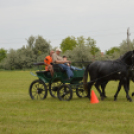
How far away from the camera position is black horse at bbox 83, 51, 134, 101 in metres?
9.64

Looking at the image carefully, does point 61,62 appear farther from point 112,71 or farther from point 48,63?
point 112,71

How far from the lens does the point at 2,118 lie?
22.1ft

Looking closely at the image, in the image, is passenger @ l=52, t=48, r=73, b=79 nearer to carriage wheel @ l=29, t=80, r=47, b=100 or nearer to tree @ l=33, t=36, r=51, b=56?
carriage wheel @ l=29, t=80, r=47, b=100

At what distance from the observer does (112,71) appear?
394 inches

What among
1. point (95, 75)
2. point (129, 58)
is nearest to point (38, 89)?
point (95, 75)

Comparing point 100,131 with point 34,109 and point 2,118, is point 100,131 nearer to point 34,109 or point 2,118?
point 2,118

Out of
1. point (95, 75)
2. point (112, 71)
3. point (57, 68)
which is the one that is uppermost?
point (57, 68)

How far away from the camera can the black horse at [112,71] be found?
9.64 m

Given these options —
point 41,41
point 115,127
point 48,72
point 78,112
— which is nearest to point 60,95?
point 48,72

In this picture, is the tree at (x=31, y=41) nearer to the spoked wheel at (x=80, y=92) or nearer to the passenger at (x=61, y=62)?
the spoked wheel at (x=80, y=92)

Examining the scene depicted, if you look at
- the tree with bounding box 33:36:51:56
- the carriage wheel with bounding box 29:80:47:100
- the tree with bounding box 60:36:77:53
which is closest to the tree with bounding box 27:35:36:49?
the tree with bounding box 33:36:51:56

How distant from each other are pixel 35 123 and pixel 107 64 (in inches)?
188

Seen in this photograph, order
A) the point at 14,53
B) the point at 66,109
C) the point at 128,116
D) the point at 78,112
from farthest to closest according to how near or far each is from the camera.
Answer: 1. the point at 14,53
2. the point at 66,109
3. the point at 78,112
4. the point at 128,116

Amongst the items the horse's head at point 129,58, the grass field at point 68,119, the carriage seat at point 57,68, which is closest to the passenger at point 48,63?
the carriage seat at point 57,68
